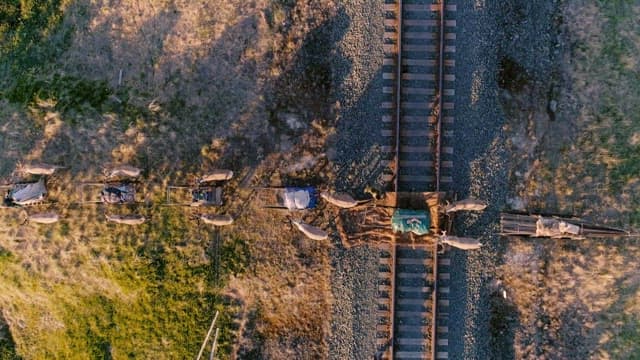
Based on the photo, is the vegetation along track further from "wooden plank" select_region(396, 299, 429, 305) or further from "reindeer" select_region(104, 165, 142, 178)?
"reindeer" select_region(104, 165, 142, 178)

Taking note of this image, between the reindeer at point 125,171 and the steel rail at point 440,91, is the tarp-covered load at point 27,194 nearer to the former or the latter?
the reindeer at point 125,171

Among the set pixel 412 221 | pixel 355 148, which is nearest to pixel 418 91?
pixel 355 148

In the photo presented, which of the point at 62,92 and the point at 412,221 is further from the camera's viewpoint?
the point at 62,92

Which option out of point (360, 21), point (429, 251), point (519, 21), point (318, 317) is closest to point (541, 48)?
point (519, 21)

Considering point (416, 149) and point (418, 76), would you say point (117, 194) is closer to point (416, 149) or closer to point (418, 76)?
point (416, 149)

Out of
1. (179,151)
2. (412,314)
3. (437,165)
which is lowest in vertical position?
(412,314)

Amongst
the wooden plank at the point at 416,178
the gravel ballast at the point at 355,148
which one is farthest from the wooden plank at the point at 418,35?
the wooden plank at the point at 416,178
